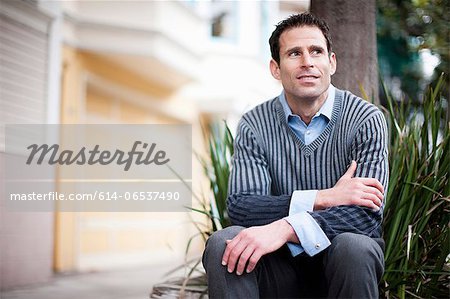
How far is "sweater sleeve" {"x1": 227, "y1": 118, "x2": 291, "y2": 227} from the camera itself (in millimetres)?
2201

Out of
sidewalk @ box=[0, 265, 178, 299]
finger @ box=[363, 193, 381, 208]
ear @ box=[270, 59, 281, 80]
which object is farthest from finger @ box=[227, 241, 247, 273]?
sidewalk @ box=[0, 265, 178, 299]

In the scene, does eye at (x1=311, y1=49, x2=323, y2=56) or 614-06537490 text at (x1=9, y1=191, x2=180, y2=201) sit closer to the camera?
eye at (x1=311, y1=49, x2=323, y2=56)

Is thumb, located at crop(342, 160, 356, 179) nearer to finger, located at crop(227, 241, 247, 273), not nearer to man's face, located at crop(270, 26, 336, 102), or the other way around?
man's face, located at crop(270, 26, 336, 102)

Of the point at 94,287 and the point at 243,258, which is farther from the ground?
the point at 243,258

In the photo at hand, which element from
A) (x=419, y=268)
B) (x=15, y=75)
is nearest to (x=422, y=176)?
(x=419, y=268)

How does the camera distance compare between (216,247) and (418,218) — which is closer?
(216,247)

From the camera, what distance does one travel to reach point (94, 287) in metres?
6.01

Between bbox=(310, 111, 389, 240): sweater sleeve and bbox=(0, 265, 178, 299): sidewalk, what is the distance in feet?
9.43

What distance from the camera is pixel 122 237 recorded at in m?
9.16

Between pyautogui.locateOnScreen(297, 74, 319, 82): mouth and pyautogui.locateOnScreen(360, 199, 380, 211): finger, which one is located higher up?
pyautogui.locateOnScreen(297, 74, 319, 82): mouth

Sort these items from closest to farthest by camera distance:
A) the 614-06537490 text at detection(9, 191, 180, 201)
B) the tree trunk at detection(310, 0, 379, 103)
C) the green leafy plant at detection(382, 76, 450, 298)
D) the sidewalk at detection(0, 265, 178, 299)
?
1. the green leafy plant at detection(382, 76, 450, 298)
2. the tree trunk at detection(310, 0, 379, 103)
3. the sidewalk at detection(0, 265, 178, 299)
4. the 614-06537490 text at detection(9, 191, 180, 201)

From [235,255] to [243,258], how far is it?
0.08ft

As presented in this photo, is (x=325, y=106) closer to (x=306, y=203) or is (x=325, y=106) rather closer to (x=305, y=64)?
(x=305, y=64)

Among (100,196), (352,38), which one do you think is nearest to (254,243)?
(352,38)
